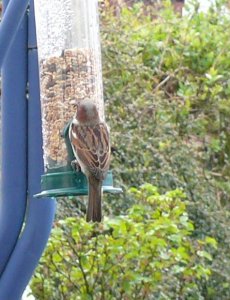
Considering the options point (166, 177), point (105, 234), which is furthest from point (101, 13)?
point (105, 234)

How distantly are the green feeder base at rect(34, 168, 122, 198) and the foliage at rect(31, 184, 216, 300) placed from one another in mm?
1721

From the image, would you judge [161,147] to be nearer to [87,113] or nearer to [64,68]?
[64,68]

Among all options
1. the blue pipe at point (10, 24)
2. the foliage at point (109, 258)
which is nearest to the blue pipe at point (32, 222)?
the blue pipe at point (10, 24)

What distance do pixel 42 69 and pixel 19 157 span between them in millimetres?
289

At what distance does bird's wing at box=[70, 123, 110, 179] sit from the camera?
9.15 feet

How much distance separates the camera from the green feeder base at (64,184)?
2.69 metres

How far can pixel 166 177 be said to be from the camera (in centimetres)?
586

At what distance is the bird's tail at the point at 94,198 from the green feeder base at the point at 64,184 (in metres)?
0.03

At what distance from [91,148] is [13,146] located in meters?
0.20

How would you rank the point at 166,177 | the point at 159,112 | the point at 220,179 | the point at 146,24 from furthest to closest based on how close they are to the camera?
the point at 146,24
the point at 220,179
the point at 159,112
the point at 166,177

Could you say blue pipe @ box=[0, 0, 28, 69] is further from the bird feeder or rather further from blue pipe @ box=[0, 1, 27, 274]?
the bird feeder

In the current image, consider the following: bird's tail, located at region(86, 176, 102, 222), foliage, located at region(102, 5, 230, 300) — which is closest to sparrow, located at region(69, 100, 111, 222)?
bird's tail, located at region(86, 176, 102, 222)

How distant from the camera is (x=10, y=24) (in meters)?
2.56

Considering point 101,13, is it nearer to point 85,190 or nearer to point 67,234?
point 67,234
